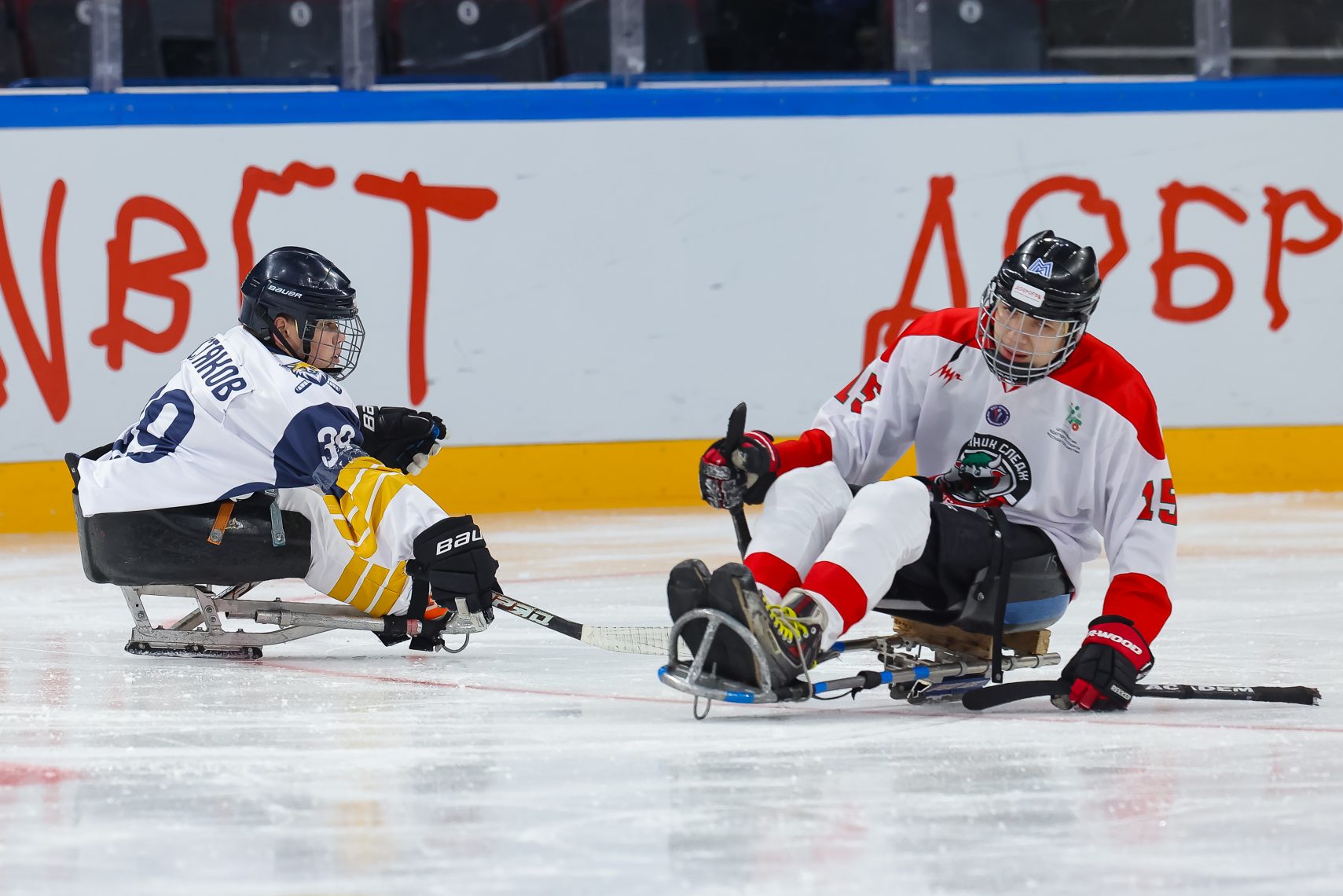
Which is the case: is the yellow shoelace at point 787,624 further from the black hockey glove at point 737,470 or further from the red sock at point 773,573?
the black hockey glove at point 737,470

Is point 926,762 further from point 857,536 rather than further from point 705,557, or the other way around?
point 705,557

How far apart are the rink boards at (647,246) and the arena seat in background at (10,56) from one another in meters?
0.41

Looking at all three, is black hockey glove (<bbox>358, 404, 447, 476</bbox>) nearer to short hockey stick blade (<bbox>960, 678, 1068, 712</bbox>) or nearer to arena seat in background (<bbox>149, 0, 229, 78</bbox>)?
short hockey stick blade (<bbox>960, 678, 1068, 712</bbox>)

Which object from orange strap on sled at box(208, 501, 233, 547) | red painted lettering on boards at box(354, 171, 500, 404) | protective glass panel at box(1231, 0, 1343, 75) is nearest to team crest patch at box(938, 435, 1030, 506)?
orange strap on sled at box(208, 501, 233, 547)

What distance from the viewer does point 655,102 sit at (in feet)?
24.1

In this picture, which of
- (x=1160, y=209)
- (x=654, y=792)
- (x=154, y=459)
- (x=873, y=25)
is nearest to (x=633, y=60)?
Answer: (x=873, y=25)

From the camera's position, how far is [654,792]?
2.51 m

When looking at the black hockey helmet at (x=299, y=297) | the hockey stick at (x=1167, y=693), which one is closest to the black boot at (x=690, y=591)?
the hockey stick at (x=1167, y=693)

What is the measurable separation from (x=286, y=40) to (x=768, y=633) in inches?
208

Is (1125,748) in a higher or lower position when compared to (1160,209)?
lower

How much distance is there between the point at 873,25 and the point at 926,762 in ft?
18.0

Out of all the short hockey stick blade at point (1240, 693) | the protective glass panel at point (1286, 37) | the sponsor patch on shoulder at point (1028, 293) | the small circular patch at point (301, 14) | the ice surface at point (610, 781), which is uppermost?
Result: the small circular patch at point (301, 14)

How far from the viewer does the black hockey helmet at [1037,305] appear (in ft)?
10.3

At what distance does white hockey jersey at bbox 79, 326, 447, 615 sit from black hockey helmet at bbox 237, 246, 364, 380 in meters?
0.06
